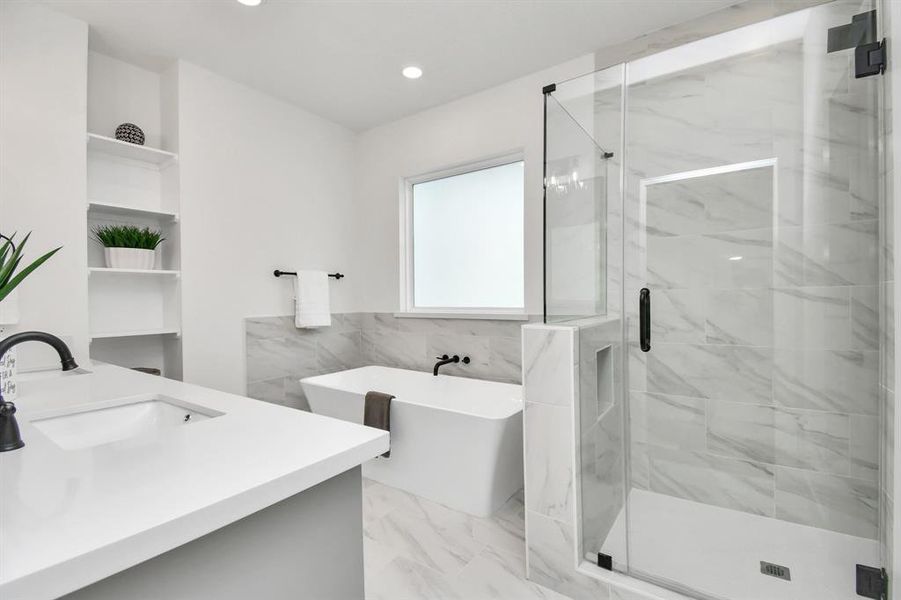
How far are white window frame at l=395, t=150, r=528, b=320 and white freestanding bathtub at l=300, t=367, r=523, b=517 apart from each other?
0.51 meters

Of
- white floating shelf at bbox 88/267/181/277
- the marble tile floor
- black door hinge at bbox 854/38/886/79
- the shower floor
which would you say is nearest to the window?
the marble tile floor

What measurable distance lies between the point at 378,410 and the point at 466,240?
59.7 inches

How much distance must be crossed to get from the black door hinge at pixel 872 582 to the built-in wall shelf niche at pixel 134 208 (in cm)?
333

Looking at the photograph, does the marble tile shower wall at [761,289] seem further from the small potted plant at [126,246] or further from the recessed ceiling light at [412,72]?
the small potted plant at [126,246]

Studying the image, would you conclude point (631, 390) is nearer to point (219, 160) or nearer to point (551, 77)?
point (551, 77)

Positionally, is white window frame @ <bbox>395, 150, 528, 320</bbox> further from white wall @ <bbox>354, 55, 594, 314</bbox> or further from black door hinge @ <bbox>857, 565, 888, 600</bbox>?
black door hinge @ <bbox>857, 565, 888, 600</bbox>

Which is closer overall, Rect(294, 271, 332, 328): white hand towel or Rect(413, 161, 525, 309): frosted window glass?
Rect(413, 161, 525, 309): frosted window glass

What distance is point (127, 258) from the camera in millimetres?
2473

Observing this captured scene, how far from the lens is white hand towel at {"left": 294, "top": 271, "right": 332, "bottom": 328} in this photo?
329 centimetres

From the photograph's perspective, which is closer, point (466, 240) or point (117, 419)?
point (117, 419)

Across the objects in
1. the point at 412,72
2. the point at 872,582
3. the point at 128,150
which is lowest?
the point at 872,582

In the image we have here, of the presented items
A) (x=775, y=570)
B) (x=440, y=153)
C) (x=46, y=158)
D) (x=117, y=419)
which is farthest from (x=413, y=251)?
(x=775, y=570)

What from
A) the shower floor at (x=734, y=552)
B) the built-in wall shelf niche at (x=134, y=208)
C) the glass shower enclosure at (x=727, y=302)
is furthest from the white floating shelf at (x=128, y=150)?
the shower floor at (x=734, y=552)

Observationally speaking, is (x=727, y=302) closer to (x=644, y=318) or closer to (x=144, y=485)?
(x=644, y=318)
